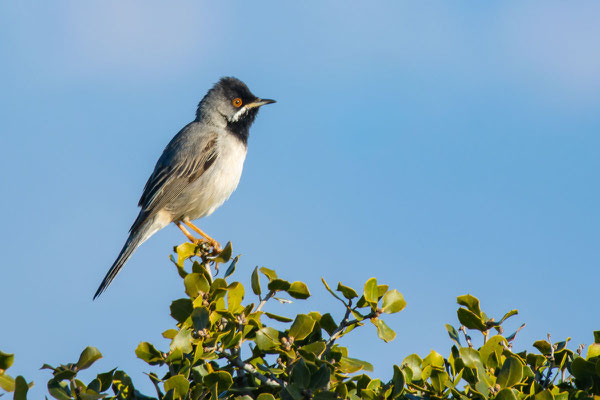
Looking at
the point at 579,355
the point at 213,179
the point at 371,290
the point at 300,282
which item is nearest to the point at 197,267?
the point at 300,282

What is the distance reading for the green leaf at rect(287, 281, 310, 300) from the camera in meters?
3.63

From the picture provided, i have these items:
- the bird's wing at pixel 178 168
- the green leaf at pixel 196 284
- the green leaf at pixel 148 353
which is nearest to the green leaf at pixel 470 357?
the green leaf at pixel 196 284

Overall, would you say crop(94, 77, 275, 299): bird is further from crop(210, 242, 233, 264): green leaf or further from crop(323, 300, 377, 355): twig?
crop(323, 300, 377, 355): twig

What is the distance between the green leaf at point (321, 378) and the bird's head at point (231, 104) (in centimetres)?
588

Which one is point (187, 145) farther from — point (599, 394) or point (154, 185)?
point (599, 394)

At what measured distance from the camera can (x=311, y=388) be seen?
2.94 m

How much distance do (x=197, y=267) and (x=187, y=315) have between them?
12.2 inches

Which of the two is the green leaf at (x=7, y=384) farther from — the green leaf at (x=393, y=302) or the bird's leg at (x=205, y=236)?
the bird's leg at (x=205, y=236)

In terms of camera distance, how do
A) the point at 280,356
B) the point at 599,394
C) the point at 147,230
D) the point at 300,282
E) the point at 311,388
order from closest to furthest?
the point at 311,388
the point at 599,394
the point at 280,356
the point at 300,282
the point at 147,230

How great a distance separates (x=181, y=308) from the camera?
11.4 feet

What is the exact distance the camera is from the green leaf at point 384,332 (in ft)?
11.4

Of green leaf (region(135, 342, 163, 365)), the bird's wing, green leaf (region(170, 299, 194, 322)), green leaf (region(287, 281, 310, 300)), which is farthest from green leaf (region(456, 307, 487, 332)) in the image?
the bird's wing

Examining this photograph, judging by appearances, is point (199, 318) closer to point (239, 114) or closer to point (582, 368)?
point (582, 368)

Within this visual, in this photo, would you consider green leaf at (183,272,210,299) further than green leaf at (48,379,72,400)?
Yes
